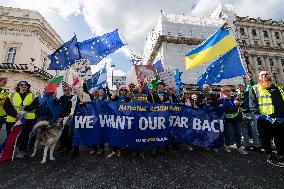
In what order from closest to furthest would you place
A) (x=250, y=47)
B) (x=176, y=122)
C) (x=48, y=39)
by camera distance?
(x=176, y=122), (x=48, y=39), (x=250, y=47)

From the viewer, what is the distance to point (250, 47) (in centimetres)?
4906

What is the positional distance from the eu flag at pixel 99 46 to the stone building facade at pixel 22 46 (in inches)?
900

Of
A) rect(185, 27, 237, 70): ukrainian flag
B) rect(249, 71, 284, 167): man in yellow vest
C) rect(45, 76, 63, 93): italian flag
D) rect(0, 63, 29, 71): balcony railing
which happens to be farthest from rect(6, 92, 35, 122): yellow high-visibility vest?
rect(0, 63, 29, 71): balcony railing

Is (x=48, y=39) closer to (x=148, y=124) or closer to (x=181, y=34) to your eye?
(x=181, y=34)

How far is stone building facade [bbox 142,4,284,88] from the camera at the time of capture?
128 feet

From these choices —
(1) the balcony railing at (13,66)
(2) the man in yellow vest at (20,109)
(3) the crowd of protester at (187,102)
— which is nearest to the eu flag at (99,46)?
(3) the crowd of protester at (187,102)

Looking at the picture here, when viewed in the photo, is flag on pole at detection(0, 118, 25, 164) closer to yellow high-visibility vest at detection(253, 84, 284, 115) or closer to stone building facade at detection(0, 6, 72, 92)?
yellow high-visibility vest at detection(253, 84, 284, 115)

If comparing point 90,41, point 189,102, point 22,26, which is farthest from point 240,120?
point 22,26

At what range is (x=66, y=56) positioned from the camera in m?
8.53

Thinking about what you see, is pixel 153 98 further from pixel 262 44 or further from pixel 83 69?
pixel 262 44

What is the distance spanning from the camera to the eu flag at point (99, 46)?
8.45m

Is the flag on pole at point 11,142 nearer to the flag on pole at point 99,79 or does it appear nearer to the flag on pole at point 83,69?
the flag on pole at point 83,69

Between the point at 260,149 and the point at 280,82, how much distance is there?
50.3 m

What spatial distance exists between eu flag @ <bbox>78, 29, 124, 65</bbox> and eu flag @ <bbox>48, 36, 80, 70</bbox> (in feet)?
0.82
